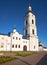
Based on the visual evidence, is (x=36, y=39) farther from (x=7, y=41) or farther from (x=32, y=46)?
(x=7, y=41)

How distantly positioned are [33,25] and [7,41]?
16.2 metres

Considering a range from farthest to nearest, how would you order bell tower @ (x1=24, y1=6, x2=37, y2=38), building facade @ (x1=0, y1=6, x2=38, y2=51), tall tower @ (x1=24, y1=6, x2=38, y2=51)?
1. bell tower @ (x1=24, y1=6, x2=37, y2=38)
2. tall tower @ (x1=24, y1=6, x2=38, y2=51)
3. building facade @ (x1=0, y1=6, x2=38, y2=51)

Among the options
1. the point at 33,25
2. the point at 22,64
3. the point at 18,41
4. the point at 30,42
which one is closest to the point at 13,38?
the point at 18,41

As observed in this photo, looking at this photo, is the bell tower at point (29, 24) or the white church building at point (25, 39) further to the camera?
the bell tower at point (29, 24)

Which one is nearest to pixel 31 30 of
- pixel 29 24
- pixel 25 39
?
pixel 29 24

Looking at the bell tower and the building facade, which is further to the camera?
the bell tower

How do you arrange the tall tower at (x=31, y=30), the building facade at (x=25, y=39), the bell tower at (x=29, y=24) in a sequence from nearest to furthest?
1. the building facade at (x=25, y=39)
2. the tall tower at (x=31, y=30)
3. the bell tower at (x=29, y=24)

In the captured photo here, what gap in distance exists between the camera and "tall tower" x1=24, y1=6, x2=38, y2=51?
199 feet

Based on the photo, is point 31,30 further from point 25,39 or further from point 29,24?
point 25,39

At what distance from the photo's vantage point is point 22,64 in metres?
20.9

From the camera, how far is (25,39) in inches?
2345

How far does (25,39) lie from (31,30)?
5612mm

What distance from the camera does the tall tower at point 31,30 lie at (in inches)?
2384

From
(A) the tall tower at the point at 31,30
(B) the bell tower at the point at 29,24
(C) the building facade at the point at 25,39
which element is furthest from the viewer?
(B) the bell tower at the point at 29,24
